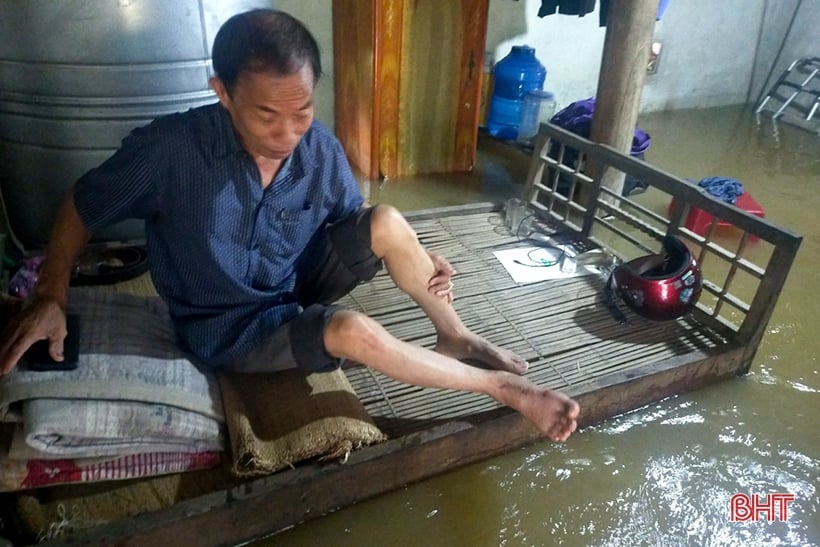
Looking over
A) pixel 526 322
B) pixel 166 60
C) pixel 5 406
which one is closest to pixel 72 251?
pixel 5 406

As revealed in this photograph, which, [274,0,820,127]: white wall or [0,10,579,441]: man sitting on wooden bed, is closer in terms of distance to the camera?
[0,10,579,441]: man sitting on wooden bed

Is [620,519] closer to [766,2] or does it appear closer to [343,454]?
[343,454]

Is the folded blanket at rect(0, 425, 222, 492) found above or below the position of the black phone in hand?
below

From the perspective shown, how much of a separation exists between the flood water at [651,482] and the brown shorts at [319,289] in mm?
391

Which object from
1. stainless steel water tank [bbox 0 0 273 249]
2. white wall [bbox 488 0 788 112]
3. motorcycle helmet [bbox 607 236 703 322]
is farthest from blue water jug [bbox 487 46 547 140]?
motorcycle helmet [bbox 607 236 703 322]

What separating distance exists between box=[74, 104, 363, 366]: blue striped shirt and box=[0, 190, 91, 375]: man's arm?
0.11 feet

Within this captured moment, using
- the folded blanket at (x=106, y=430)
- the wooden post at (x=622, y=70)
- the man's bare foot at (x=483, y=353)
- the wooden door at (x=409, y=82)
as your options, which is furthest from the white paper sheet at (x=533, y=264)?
the folded blanket at (x=106, y=430)

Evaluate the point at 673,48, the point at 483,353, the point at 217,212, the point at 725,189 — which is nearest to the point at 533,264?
the point at 483,353

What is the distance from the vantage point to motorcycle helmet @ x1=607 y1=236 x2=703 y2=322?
2004 millimetres

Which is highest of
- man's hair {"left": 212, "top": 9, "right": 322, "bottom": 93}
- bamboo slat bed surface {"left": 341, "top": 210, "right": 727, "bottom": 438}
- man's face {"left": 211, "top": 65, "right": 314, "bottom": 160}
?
man's hair {"left": 212, "top": 9, "right": 322, "bottom": 93}

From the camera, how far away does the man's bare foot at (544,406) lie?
1.49 m

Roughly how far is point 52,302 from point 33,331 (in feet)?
0.24

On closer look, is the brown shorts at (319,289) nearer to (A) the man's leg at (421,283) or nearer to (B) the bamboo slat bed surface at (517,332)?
(A) the man's leg at (421,283)

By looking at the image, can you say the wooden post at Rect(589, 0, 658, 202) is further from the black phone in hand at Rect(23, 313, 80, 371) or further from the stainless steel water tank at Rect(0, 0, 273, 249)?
A: the black phone in hand at Rect(23, 313, 80, 371)
